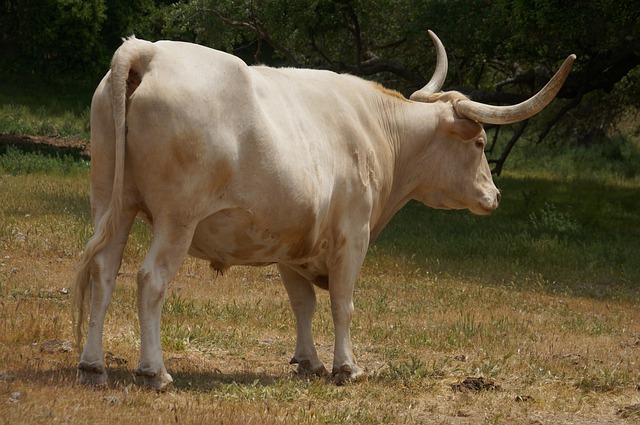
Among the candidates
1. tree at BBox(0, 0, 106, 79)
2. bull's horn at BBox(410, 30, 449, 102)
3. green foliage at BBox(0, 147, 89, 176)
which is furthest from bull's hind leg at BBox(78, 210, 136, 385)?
tree at BBox(0, 0, 106, 79)

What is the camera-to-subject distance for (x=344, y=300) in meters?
7.96

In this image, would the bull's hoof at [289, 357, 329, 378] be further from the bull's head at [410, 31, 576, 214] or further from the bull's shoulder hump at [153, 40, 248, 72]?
the bull's shoulder hump at [153, 40, 248, 72]

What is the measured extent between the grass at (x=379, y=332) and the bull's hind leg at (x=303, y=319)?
17 centimetres

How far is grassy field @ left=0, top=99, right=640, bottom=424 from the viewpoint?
22.0 feet

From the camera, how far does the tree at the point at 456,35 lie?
1712 cm

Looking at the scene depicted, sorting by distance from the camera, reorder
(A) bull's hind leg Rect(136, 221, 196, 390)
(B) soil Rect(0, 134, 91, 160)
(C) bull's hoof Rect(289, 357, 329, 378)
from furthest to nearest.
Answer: (B) soil Rect(0, 134, 91, 160) < (C) bull's hoof Rect(289, 357, 329, 378) < (A) bull's hind leg Rect(136, 221, 196, 390)

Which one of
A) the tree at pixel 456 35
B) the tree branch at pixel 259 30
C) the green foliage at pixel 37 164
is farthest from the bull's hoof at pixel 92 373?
the green foliage at pixel 37 164

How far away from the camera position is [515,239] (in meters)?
15.6

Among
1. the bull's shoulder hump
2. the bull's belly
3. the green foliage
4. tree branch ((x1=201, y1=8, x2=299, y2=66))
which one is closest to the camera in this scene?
the bull's shoulder hump

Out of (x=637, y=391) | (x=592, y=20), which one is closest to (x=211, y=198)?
(x=637, y=391)

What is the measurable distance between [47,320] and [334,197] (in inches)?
98.8

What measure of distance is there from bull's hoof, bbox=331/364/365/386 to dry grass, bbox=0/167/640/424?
155 millimetres

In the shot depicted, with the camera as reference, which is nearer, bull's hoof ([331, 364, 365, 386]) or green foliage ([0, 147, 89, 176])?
bull's hoof ([331, 364, 365, 386])

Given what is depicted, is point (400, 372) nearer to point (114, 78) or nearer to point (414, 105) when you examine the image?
point (414, 105)
